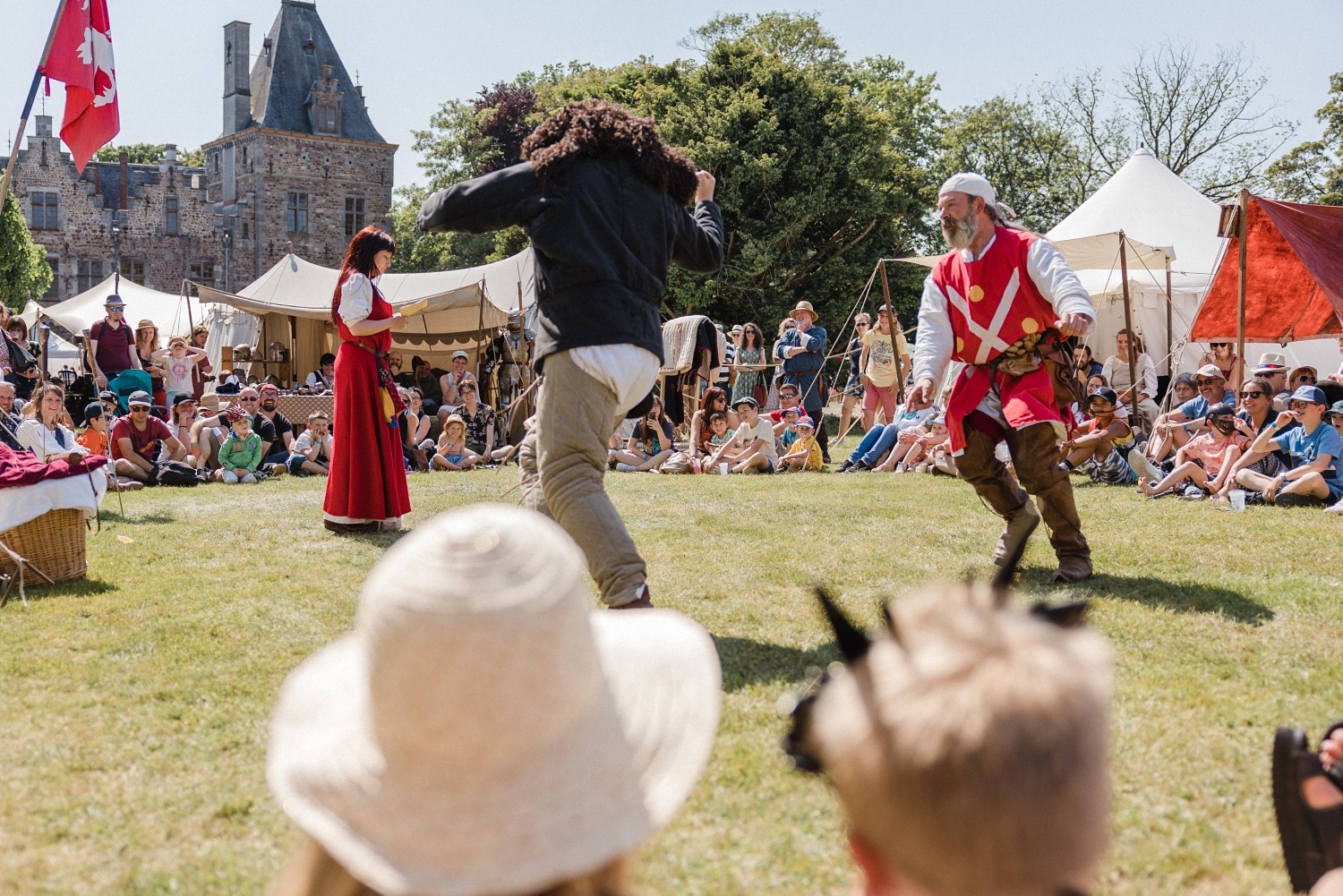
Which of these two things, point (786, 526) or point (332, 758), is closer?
point (332, 758)

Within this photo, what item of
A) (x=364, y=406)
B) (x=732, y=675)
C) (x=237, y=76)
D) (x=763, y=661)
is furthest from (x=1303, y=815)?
(x=237, y=76)

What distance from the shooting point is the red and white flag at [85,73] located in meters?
7.73

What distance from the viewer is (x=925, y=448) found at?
41.8 ft

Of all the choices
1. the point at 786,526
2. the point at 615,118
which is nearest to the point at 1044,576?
the point at 786,526

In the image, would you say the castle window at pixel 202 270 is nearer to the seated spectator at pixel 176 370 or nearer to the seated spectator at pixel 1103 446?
the seated spectator at pixel 176 370

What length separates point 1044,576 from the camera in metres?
5.89

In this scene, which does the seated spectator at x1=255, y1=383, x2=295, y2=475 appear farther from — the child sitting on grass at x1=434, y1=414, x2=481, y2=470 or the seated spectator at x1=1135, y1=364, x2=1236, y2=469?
the seated spectator at x1=1135, y1=364, x2=1236, y2=469

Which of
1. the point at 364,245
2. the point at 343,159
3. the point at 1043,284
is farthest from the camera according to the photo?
the point at 343,159

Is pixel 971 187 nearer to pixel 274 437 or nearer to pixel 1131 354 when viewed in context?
pixel 1131 354

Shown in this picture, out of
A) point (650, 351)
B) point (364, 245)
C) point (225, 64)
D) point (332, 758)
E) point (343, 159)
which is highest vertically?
point (225, 64)

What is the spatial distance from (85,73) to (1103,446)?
8.96m

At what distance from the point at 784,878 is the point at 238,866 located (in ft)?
4.06

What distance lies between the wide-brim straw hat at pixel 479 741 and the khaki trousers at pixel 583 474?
2.83m

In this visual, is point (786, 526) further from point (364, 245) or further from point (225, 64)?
point (225, 64)
